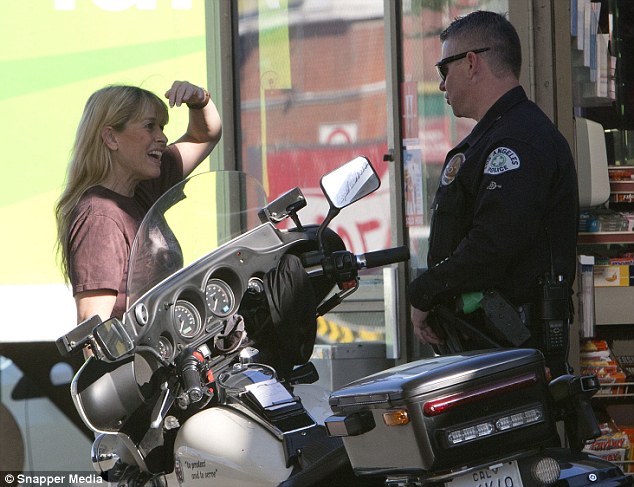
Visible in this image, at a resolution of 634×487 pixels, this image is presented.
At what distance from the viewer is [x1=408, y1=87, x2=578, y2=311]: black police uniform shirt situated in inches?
128

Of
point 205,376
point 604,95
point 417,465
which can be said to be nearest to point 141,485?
point 205,376

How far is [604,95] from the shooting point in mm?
4875

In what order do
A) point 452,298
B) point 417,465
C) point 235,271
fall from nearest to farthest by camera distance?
point 417,465 → point 235,271 → point 452,298

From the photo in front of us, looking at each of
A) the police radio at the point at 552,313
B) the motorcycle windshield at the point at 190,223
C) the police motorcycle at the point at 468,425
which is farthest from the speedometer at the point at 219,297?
the police radio at the point at 552,313

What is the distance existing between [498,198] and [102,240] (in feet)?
4.14

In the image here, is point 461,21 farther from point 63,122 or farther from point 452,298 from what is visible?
point 63,122

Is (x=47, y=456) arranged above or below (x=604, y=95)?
below

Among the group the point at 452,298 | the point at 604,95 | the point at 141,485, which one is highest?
the point at 604,95

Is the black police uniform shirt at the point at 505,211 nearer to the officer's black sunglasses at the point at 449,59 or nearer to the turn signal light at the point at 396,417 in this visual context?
the officer's black sunglasses at the point at 449,59

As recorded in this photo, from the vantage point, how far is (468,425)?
2.29 m

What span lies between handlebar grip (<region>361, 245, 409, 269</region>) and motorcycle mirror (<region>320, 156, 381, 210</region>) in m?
0.22

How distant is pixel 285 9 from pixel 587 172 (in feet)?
7.33

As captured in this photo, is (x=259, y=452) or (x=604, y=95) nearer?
(x=259, y=452)

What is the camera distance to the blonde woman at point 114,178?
3.61m
